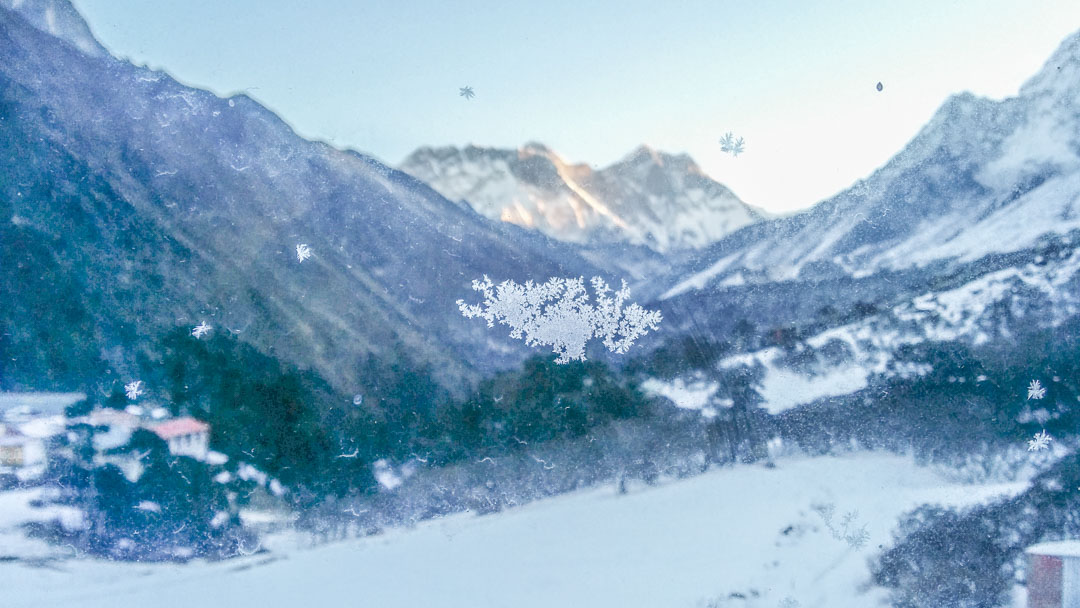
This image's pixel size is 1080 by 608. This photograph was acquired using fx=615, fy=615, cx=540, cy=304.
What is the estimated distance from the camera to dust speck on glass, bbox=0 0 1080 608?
1.90 metres

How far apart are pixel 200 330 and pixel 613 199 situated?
139cm

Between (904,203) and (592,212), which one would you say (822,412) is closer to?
(904,203)

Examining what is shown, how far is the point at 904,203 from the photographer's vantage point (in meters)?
2.03

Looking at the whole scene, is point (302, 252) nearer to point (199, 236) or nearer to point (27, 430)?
point (199, 236)

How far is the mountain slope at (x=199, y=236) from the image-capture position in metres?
1.92

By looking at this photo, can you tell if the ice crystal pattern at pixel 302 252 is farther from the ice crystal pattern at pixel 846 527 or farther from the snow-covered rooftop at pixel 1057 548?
the snow-covered rooftop at pixel 1057 548

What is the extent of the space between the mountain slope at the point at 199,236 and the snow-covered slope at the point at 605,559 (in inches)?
21.3

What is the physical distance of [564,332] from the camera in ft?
6.57

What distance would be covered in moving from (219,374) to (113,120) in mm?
888

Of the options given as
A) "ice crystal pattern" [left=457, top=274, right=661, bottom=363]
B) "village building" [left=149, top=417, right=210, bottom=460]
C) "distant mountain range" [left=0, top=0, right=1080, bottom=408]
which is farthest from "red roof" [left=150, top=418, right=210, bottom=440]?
"ice crystal pattern" [left=457, top=274, right=661, bottom=363]

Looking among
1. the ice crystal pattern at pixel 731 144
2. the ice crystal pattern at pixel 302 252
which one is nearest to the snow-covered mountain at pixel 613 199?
the ice crystal pattern at pixel 731 144

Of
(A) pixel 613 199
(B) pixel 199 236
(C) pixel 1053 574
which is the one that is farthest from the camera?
(A) pixel 613 199

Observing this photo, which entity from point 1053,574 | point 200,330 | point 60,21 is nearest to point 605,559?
point 1053,574

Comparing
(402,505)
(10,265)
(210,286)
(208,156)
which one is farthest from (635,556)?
(10,265)
